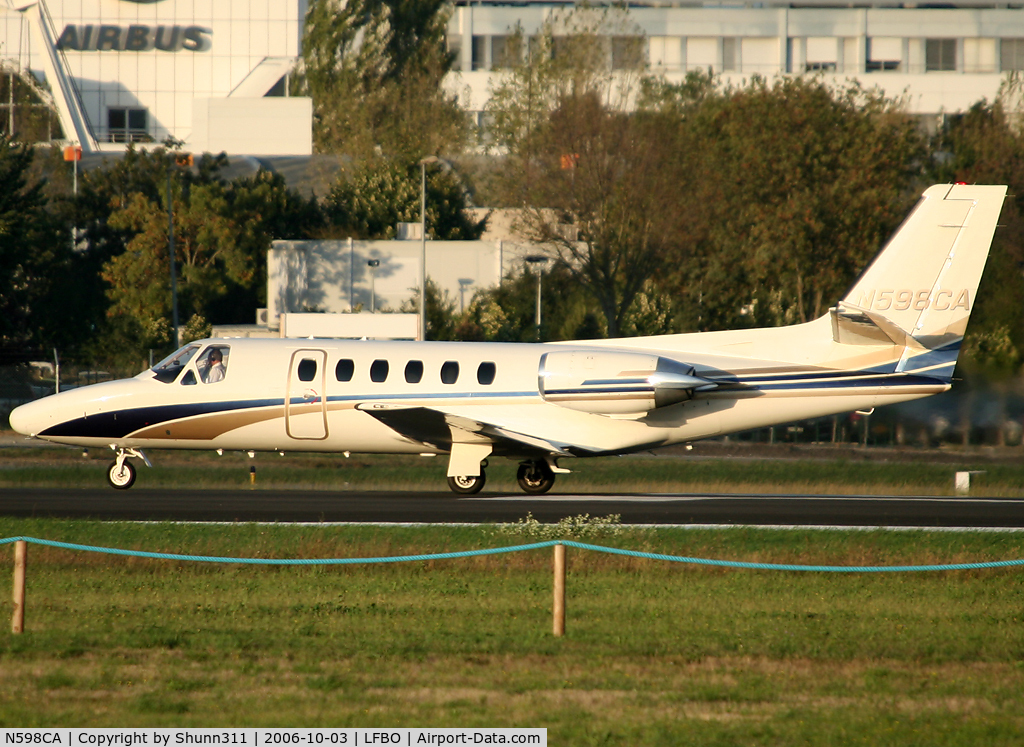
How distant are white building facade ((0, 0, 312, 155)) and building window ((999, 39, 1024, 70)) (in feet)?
217

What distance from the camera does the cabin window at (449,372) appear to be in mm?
23297

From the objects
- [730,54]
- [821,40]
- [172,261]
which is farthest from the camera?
[730,54]

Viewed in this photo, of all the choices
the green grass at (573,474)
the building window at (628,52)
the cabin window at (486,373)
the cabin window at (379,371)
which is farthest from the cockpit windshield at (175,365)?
the building window at (628,52)

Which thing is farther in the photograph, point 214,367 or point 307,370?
point 214,367

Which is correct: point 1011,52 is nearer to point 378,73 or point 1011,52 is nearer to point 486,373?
point 378,73

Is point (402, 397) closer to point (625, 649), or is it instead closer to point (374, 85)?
point (625, 649)

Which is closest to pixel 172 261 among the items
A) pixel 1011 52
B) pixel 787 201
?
pixel 787 201

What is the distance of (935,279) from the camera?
22.9m

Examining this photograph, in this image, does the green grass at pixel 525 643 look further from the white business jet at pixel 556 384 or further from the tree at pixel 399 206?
the tree at pixel 399 206

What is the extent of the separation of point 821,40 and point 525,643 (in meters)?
113

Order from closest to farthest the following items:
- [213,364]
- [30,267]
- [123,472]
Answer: [213,364] < [123,472] < [30,267]

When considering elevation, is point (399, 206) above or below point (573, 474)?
above

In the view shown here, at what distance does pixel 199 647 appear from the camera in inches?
448

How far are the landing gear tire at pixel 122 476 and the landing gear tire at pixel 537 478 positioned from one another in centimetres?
763
